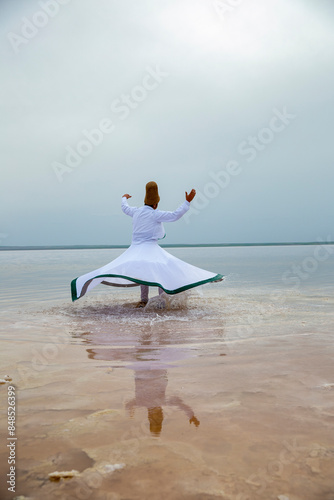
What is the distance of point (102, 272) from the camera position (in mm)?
7082

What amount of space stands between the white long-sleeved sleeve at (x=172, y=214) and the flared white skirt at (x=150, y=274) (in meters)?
0.65

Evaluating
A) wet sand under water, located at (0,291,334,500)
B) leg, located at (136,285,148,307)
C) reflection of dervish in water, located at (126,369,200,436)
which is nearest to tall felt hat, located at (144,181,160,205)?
leg, located at (136,285,148,307)

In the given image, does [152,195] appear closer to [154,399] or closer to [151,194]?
[151,194]

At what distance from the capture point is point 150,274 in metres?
6.95

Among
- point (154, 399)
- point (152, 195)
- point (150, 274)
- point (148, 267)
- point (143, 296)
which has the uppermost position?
point (152, 195)

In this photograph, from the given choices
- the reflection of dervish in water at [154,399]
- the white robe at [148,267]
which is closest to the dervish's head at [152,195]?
the white robe at [148,267]

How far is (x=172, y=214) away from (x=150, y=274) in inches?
53.4

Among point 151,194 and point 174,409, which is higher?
point 151,194

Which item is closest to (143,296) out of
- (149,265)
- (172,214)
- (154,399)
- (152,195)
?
(149,265)

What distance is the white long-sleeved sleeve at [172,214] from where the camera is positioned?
293 inches

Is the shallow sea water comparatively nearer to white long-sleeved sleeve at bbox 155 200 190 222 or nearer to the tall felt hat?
white long-sleeved sleeve at bbox 155 200 190 222

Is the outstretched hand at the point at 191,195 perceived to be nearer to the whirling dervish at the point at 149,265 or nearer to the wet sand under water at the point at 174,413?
the whirling dervish at the point at 149,265

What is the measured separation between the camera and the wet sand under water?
175 centimetres

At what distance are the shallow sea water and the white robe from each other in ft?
4.54
